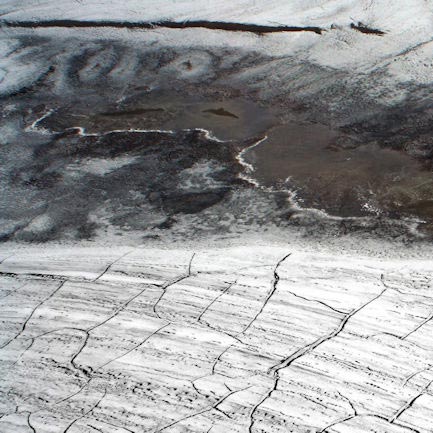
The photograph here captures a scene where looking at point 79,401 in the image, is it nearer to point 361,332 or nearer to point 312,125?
point 361,332

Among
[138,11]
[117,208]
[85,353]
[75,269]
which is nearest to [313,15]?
[138,11]

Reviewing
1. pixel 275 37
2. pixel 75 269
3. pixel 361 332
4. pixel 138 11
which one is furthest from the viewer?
pixel 138 11

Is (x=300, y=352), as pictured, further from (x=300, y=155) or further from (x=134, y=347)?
(x=300, y=155)

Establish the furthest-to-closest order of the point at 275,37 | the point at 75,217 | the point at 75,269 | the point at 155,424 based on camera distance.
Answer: the point at 275,37
the point at 75,217
the point at 75,269
the point at 155,424

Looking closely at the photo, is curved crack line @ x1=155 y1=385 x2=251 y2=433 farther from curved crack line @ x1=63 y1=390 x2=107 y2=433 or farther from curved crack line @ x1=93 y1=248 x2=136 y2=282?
curved crack line @ x1=93 y1=248 x2=136 y2=282

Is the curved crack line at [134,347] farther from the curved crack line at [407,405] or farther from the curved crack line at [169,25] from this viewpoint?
the curved crack line at [169,25]

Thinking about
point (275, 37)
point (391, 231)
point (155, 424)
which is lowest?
point (155, 424)
